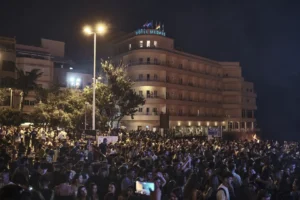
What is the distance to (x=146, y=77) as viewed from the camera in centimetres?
5591

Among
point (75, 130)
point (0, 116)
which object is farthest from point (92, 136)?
point (0, 116)

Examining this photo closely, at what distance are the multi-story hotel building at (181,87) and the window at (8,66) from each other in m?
17.7

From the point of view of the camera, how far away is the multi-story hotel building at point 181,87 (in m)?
55.5

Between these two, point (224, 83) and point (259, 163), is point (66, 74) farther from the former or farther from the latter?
point (259, 163)

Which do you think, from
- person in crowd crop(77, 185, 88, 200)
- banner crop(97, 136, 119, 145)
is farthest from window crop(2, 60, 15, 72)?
person in crowd crop(77, 185, 88, 200)

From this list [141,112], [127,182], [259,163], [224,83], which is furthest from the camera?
[224,83]

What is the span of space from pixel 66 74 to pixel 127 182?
5101cm

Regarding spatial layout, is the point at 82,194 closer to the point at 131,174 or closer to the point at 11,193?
the point at 131,174

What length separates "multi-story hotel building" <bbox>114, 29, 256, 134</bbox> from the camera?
55.5m

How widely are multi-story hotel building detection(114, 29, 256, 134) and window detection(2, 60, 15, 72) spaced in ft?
58.0

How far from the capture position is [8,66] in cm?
4853

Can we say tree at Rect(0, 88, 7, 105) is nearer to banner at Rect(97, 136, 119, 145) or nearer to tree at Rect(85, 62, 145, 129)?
tree at Rect(85, 62, 145, 129)

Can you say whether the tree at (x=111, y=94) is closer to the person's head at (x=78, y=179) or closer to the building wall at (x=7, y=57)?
the person's head at (x=78, y=179)

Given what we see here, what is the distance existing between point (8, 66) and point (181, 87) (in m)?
28.8
